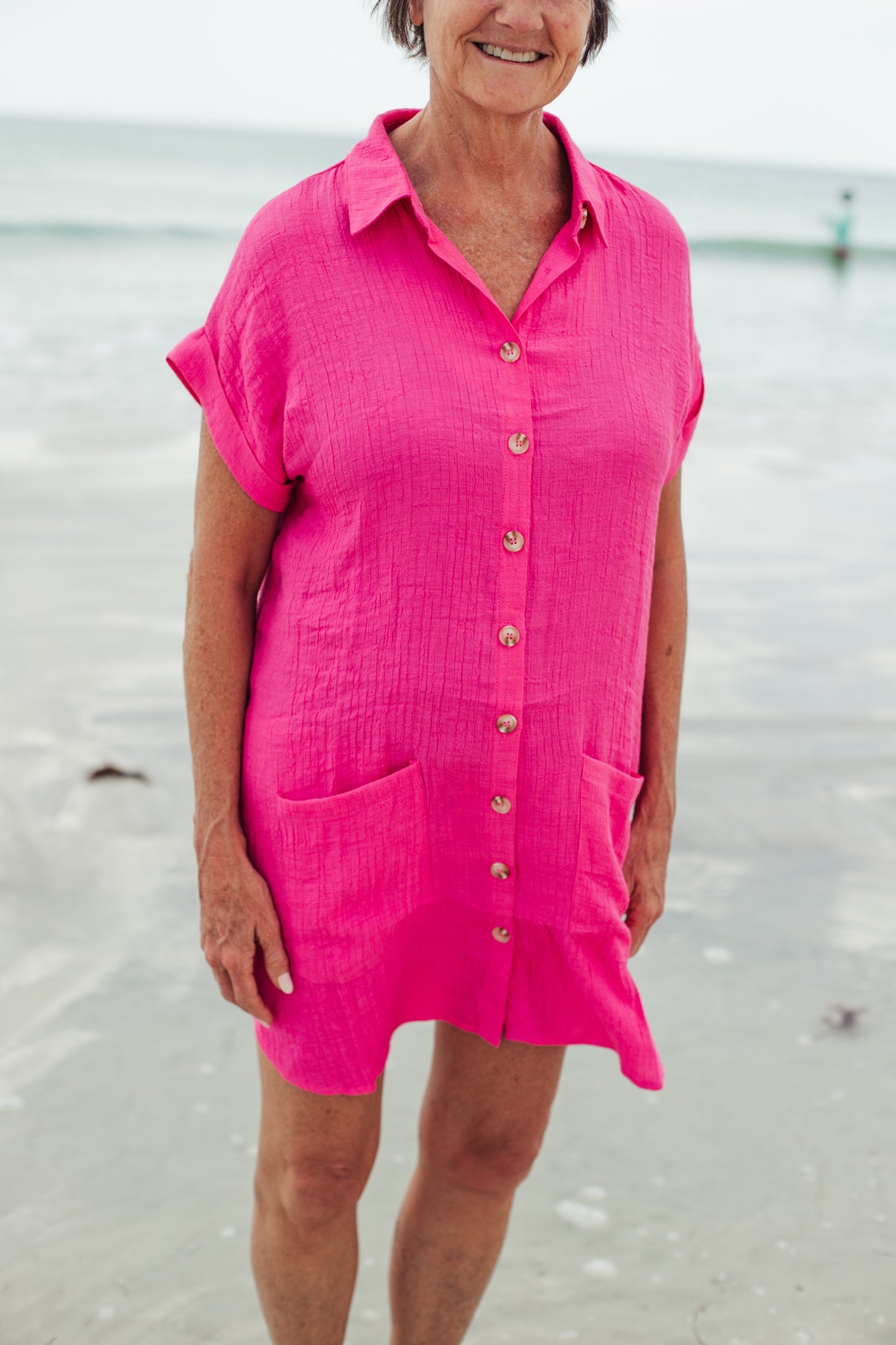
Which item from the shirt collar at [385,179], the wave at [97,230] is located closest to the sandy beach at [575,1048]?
the shirt collar at [385,179]

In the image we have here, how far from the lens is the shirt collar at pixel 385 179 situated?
1.32 meters

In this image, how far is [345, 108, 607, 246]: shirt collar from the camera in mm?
1316

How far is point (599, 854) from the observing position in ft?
4.86

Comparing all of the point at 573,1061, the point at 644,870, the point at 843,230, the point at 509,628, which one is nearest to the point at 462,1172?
the point at 644,870

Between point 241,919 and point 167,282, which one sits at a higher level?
point 167,282

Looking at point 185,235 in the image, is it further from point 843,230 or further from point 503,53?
point 503,53

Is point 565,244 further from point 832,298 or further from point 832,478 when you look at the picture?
point 832,298

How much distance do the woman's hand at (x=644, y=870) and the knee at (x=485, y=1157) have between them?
0.31 metres

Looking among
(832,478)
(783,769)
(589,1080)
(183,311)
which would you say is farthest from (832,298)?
(589,1080)

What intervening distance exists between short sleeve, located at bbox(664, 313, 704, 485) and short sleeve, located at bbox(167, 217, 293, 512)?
18.8 inches

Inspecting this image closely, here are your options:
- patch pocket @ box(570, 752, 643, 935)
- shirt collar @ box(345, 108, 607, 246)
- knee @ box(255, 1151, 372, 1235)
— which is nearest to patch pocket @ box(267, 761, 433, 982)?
patch pocket @ box(570, 752, 643, 935)

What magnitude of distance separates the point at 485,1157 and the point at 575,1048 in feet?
3.68

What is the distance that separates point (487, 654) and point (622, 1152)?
1.51 m

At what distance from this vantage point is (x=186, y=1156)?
2.41m
